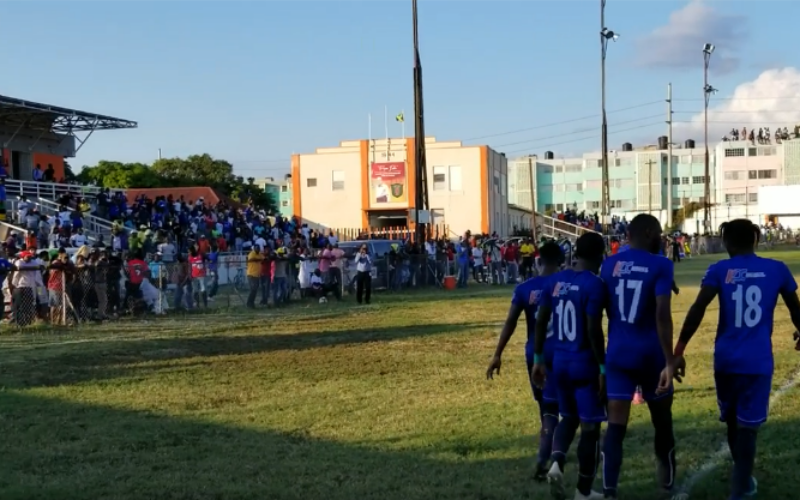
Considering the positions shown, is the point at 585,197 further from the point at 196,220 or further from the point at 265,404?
the point at 265,404

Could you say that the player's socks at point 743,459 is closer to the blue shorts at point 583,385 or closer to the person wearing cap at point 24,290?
the blue shorts at point 583,385

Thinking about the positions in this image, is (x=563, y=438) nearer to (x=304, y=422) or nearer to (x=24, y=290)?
(x=304, y=422)

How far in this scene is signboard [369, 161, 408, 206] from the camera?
67062mm

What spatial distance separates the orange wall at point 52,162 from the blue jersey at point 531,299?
40.8 metres

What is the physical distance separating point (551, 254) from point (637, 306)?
1288mm

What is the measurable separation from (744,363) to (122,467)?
197 inches

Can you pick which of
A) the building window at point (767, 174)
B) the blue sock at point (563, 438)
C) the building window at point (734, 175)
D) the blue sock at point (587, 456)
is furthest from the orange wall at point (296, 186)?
the building window at point (767, 174)

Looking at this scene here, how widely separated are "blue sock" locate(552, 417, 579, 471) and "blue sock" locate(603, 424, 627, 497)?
0.39 metres

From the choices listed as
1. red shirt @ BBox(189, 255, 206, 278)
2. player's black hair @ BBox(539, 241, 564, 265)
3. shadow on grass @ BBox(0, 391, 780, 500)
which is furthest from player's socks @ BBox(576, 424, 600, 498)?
red shirt @ BBox(189, 255, 206, 278)

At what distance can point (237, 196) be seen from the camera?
94.6 metres

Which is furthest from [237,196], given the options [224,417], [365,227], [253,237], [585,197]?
[224,417]

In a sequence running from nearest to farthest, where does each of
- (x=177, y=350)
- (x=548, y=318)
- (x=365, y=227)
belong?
1. (x=548, y=318)
2. (x=177, y=350)
3. (x=365, y=227)

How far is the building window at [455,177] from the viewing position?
6631 cm

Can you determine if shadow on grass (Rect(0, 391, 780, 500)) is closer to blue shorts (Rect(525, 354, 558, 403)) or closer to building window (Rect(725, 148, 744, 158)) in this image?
blue shorts (Rect(525, 354, 558, 403))
